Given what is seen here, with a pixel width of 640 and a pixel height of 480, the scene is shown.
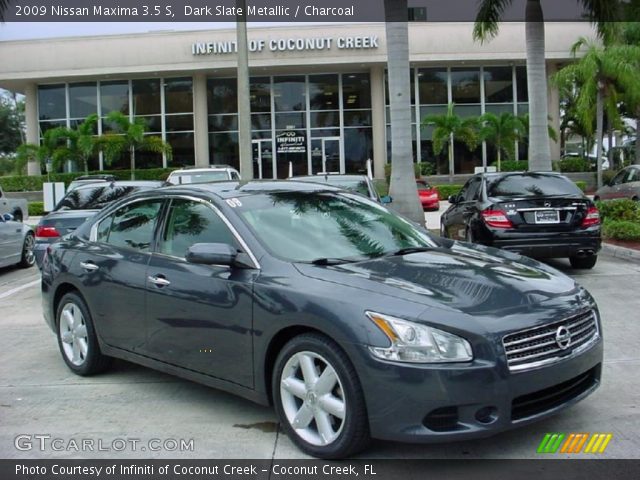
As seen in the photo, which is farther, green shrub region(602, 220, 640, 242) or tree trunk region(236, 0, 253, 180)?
tree trunk region(236, 0, 253, 180)

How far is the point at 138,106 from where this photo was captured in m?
34.7

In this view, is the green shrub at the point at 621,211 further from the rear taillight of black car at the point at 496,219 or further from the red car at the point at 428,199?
the red car at the point at 428,199

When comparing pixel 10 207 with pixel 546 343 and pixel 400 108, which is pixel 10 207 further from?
pixel 546 343

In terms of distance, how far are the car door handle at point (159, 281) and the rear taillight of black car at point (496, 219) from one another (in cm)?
578

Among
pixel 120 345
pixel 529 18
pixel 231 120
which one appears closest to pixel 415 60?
pixel 231 120

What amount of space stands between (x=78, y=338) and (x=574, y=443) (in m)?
3.97

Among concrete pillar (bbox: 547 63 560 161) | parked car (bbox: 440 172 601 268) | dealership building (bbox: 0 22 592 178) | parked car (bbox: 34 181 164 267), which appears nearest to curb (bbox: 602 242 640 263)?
parked car (bbox: 440 172 601 268)

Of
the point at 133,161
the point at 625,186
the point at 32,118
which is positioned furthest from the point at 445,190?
the point at 32,118

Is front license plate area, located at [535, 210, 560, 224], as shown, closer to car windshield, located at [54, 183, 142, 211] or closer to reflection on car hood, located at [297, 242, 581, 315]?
reflection on car hood, located at [297, 242, 581, 315]

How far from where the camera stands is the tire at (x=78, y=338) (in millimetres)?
5582

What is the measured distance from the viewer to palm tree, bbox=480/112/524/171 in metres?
30.8

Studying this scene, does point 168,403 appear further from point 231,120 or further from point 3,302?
point 231,120

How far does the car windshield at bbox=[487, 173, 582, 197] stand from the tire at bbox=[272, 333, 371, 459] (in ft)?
21.4

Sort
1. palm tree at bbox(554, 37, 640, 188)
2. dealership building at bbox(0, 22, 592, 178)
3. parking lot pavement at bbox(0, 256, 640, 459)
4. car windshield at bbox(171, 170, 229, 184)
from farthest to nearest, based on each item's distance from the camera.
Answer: dealership building at bbox(0, 22, 592, 178) < palm tree at bbox(554, 37, 640, 188) < car windshield at bbox(171, 170, 229, 184) < parking lot pavement at bbox(0, 256, 640, 459)
